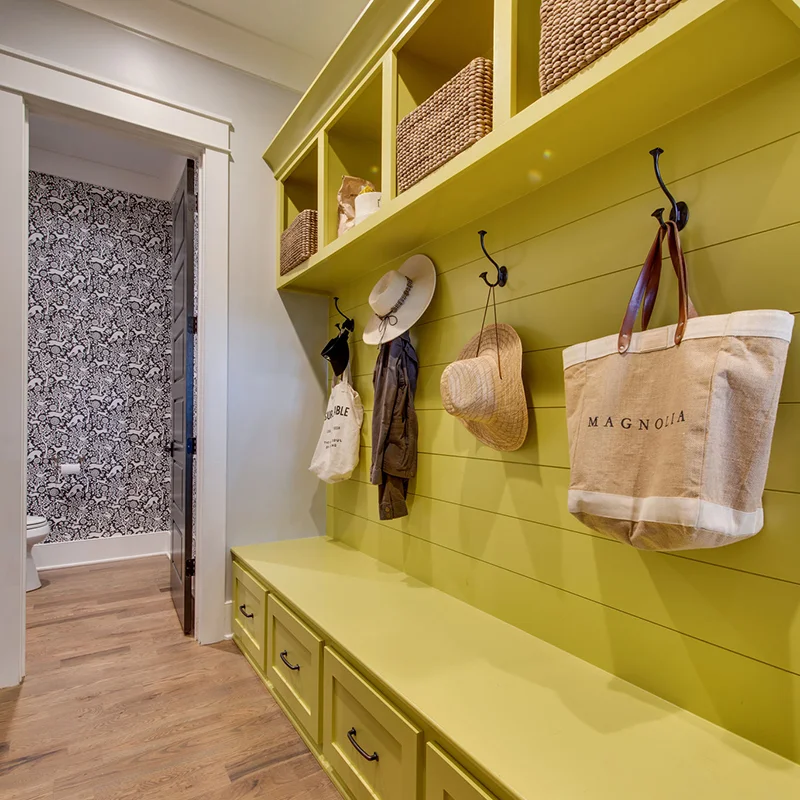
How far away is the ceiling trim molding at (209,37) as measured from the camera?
2131mm

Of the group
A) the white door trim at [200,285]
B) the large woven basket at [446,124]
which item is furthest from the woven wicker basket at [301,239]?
the large woven basket at [446,124]

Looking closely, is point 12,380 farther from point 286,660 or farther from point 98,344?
point 98,344

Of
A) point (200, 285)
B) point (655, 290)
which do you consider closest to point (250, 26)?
point (200, 285)

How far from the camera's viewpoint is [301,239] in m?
2.19

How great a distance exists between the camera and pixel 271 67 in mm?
2510

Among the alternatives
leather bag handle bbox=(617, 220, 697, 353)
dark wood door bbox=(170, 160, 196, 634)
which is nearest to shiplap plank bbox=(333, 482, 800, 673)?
leather bag handle bbox=(617, 220, 697, 353)

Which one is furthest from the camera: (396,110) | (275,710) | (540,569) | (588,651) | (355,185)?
(355,185)

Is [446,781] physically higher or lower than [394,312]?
lower

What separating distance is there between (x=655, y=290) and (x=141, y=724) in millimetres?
2019

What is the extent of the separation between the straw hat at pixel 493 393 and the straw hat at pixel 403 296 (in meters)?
0.46

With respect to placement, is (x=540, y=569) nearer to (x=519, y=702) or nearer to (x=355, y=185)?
(x=519, y=702)

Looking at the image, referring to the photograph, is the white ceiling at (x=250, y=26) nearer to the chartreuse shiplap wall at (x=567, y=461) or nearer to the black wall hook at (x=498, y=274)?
the chartreuse shiplap wall at (x=567, y=461)

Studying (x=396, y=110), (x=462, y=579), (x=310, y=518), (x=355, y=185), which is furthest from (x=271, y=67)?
(x=462, y=579)

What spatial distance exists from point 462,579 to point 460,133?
4.24 feet
